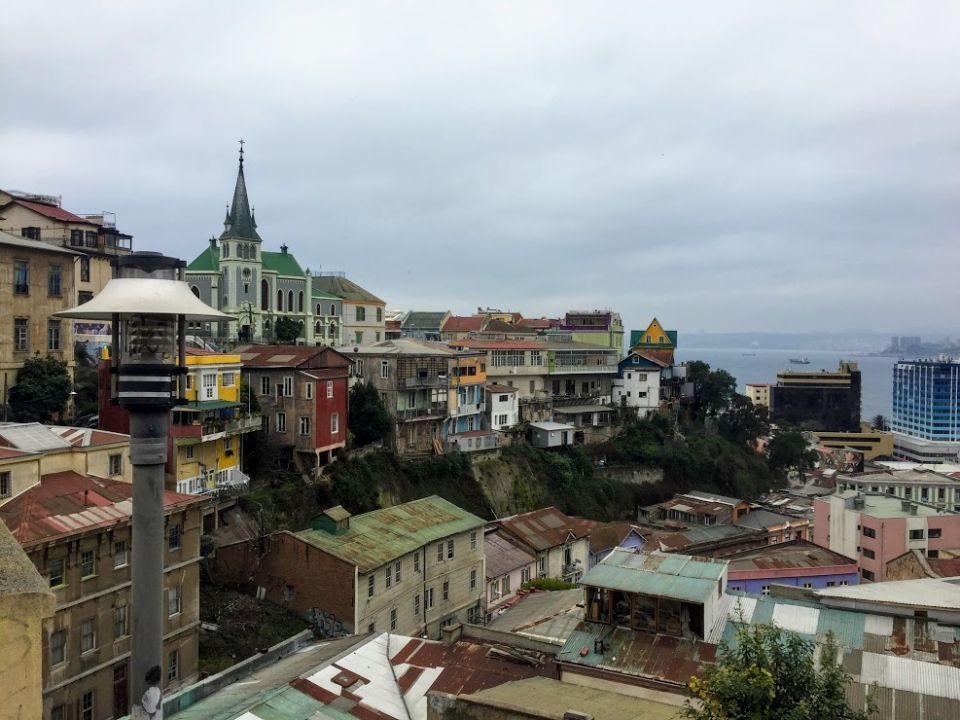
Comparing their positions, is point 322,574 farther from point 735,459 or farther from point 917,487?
point 735,459

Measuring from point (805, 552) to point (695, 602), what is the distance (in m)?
21.3

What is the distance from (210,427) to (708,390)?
161 ft

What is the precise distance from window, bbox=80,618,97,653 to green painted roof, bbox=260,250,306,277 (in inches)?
1639

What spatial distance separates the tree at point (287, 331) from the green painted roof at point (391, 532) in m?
25.7

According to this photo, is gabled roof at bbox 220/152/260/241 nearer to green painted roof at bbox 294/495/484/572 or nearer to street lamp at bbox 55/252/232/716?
green painted roof at bbox 294/495/484/572

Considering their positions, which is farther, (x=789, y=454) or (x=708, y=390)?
(x=708, y=390)

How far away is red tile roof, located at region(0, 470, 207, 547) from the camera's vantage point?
717 inches

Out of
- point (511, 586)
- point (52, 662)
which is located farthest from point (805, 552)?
point (52, 662)

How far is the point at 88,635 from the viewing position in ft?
62.6

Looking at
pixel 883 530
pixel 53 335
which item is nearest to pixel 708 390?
pixel 883 530

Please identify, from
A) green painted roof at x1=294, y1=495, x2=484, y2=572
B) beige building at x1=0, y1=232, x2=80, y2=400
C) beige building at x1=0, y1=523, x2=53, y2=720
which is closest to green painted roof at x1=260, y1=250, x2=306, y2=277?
beige building at x1=0, y1=232, x2=80, y2=400

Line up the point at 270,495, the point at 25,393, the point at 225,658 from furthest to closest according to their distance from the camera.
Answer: the point at 270,495, the point at 25,393, the point at 225,658

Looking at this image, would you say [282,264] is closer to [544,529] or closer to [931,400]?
[544,529]

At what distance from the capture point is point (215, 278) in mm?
56062
